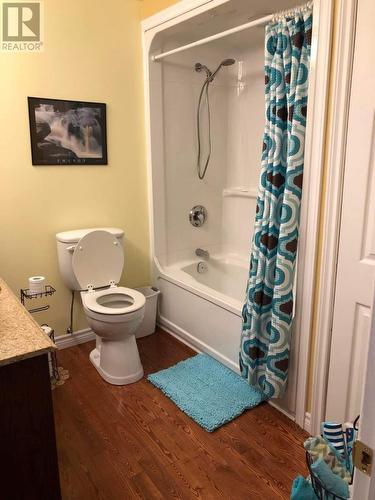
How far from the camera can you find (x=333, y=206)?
5.51 feet

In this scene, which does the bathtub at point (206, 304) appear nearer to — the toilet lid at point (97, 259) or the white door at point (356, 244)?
the toilet lid at point (97, 259)

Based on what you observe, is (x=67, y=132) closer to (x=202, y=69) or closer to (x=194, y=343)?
(x=202, y=69)

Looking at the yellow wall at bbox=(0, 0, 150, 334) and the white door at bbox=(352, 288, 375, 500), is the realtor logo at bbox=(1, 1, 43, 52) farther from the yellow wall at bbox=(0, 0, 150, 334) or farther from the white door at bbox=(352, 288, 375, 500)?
the white door at bbox=(352, 288, 375, 500)

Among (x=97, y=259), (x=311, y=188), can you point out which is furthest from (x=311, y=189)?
(x=97, y=259)

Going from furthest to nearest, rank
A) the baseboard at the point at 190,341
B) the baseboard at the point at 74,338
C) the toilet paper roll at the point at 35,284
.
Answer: the baseboard at the point at 74,338, the baseboard at the point at 190,341, the toilet paper roll at the point at 35,284

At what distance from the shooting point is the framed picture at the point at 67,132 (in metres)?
2.47

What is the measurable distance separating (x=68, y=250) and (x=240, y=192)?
148 centimetres

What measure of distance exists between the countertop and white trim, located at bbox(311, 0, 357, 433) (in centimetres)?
123

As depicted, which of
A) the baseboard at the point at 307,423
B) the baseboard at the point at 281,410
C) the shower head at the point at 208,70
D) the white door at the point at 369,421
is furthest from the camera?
the shower head at the point at 208,70

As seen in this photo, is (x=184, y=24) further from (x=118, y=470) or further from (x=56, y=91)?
(x=118, y=470)

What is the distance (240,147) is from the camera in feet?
10.4

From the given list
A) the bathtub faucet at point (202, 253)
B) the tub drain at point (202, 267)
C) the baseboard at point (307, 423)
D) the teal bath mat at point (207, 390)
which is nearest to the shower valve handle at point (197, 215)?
the bathtub faucet at point (202, 253)

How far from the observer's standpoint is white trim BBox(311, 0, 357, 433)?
60.6 inches

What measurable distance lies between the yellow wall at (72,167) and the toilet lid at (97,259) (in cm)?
26
